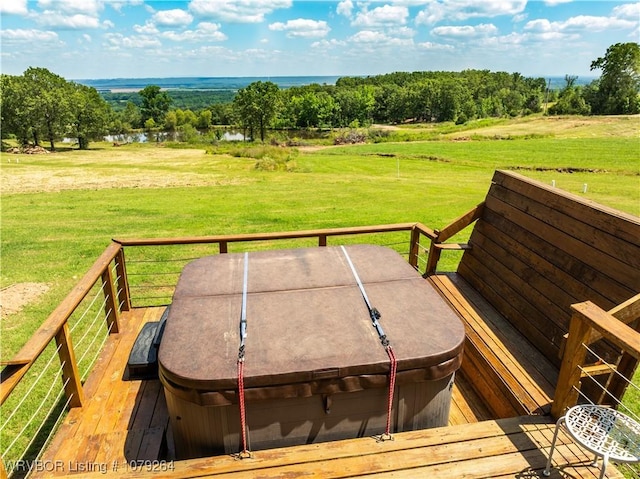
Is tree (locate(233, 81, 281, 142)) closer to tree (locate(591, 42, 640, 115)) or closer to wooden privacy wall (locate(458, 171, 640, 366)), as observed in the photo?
tree (locate(591, 42, 640, 115))

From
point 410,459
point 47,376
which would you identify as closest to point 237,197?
point 47,376

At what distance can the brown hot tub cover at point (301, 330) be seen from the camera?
2.38 m

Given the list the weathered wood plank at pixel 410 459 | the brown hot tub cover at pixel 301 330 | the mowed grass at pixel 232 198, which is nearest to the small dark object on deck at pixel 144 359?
the brown hot tub cover at pixel 301 330

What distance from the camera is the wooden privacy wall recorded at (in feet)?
10.1

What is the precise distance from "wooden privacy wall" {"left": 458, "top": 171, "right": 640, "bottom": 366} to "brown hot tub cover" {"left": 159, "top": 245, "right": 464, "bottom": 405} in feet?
3.69

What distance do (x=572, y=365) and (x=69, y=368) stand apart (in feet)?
11.5

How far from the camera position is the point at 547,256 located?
12.3ft

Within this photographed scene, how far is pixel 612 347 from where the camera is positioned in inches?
113

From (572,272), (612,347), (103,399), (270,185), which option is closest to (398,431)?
(612,347)

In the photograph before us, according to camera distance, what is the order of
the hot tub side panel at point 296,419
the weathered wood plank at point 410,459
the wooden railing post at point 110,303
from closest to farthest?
the weathered wood plank at point 410,459
the hot tub side panel at point 296,419
the wooden railing post at point 110,303

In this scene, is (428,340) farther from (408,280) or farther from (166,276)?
(166,276)

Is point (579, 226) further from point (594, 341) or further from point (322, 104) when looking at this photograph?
point (322, 104)

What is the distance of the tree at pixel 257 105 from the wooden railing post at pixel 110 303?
49.8 meters

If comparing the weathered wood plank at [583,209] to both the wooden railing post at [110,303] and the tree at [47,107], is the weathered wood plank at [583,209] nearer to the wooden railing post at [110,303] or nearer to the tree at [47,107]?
the wooden railing post at [110,303]
